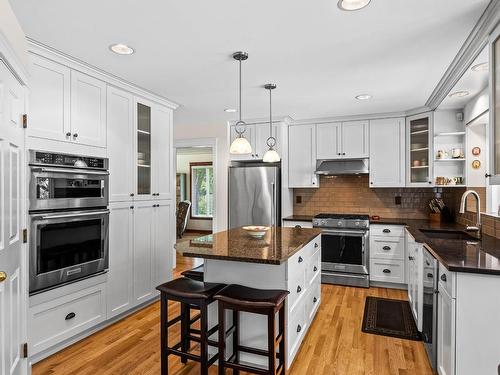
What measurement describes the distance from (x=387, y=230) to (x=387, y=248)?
0.80 feet

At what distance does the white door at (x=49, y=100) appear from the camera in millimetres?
2463

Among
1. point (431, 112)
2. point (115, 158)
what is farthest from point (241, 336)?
point (431, 112)

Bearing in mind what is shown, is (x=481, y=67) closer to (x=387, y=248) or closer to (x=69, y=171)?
(x=387, y=248)

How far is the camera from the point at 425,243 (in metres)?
2.58

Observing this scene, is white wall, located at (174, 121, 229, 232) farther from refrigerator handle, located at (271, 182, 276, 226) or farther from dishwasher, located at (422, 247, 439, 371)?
dishwasher, located at (422, 247, 439, 371)

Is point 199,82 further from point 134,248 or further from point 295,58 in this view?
point 134,248

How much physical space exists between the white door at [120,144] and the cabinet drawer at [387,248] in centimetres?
321

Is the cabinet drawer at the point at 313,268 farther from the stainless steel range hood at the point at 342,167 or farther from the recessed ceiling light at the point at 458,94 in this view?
the recessed ceiling light at the point at 458,94

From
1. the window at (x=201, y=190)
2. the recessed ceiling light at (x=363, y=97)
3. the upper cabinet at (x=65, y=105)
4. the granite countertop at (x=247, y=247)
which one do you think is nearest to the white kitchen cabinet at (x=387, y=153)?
the recessed ceiling light at (x=363, y=97)

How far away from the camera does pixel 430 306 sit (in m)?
2.43

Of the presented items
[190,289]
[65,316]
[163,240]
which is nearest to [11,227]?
[190,289]

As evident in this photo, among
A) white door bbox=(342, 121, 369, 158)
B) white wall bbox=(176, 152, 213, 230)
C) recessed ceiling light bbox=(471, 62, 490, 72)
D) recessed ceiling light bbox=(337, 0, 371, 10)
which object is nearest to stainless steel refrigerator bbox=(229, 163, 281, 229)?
white door bbox=(342, 121, 369, 158)

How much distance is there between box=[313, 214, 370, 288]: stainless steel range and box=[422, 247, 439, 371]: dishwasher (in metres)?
1.74

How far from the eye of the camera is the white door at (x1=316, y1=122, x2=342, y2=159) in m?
4.87
